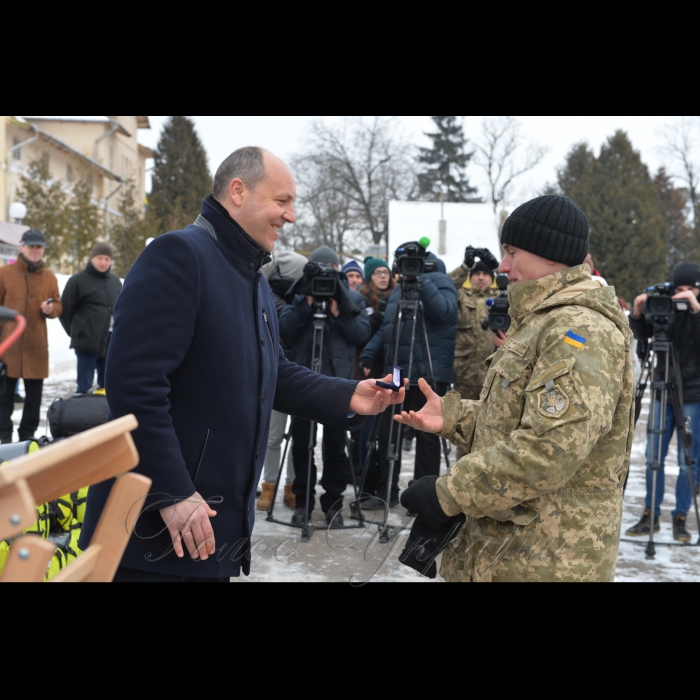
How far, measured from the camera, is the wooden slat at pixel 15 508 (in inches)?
38.3

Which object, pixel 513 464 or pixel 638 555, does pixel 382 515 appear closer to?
pixel 638 555

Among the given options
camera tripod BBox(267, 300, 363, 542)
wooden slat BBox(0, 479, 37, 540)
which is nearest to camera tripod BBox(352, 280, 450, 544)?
camera tripod BBox(267, 300, 363, 542)

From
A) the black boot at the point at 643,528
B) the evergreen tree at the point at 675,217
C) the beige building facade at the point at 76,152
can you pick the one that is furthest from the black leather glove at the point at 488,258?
the evergreen tree at the point at 675,217

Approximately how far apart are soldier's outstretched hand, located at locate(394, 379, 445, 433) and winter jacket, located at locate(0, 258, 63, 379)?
571 centimetres

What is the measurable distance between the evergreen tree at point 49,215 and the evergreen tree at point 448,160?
113ft

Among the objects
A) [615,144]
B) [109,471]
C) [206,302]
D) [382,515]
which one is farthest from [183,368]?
[615,144]

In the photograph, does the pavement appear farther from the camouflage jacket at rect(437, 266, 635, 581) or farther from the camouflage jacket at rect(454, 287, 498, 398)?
the camouflage jacket at rect(437, 266, 635, 581)

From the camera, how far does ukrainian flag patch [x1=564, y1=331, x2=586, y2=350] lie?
6.41ft

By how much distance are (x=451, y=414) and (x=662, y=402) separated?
11.1ft

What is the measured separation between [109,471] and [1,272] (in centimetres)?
709

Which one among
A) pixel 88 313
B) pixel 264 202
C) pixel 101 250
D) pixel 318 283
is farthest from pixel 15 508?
pixel 101 250

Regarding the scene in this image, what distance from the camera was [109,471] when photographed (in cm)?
121

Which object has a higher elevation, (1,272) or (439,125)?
(439,125)

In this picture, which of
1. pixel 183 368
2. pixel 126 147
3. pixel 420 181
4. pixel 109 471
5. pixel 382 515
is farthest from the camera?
pixel 420 181
